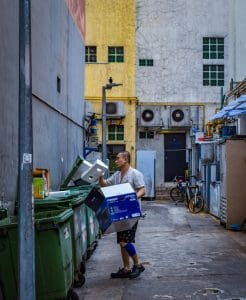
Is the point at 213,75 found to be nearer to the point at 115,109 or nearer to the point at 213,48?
the point at 213,48

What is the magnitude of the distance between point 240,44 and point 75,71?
52.7ft

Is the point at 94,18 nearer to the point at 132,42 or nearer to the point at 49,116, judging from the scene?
the point at 132,42

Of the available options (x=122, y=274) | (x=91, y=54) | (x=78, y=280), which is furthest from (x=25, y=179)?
(x=91, y=54)

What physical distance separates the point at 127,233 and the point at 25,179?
3.32m

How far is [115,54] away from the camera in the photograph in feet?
98.5

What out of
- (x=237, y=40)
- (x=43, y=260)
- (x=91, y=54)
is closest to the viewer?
(x=43, y=260)

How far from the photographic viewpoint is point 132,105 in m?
29.7

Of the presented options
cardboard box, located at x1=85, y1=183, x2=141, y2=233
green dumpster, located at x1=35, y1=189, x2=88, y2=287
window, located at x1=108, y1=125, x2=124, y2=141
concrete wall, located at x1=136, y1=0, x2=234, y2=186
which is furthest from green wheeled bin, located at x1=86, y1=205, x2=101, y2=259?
concrete wall, located at x1=136, y1=0, x2=234, y2=186

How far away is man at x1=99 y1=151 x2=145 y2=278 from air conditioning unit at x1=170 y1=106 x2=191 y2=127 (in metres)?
21.5

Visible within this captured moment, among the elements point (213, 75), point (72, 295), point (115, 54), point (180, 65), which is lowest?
point (72, 295)

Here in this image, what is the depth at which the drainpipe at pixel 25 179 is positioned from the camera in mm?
5129

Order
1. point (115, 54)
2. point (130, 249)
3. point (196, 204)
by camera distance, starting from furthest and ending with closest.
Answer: point (115, 54)
point (196, 204)
point (130, 249)

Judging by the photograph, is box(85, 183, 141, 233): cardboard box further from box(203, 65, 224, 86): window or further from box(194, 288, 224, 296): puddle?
box(203, 65, 224, 86): window

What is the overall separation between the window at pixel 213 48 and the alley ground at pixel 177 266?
17242 mm
